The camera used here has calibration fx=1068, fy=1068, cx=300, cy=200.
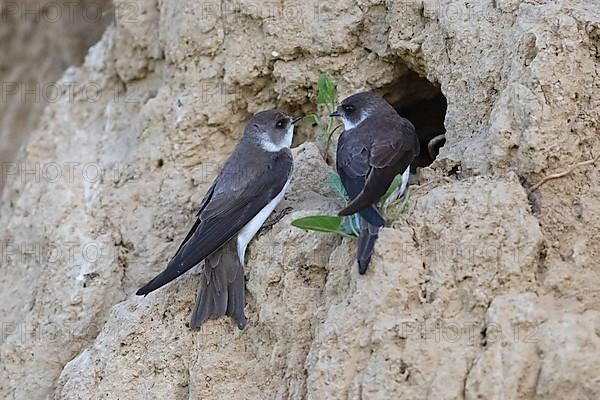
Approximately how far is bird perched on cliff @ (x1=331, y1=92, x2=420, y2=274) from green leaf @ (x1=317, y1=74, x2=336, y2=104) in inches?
2.8

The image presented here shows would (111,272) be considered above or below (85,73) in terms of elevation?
below

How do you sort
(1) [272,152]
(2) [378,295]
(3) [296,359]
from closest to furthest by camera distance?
(2) [378,295] < (3) [296,359] < (1) [272,152]

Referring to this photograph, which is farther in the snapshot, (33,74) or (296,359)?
(33,74)

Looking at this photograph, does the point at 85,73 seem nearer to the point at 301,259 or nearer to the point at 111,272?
the point at 111,272

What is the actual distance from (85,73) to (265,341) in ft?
6.32

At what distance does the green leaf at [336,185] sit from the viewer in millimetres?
3702

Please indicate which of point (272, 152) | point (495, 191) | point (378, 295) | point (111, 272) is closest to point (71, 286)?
point (111, 272)

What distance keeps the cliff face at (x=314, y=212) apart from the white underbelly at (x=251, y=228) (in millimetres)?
58

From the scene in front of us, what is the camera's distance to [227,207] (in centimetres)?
391

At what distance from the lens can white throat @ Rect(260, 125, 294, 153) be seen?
418cm

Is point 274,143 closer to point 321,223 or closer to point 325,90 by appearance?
point 325,90

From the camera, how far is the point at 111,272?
4.18 meters

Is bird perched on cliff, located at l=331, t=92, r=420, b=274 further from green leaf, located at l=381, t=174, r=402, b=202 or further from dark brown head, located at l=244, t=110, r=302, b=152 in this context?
dark brown head, located at l=244, t=110, r=302, b=152

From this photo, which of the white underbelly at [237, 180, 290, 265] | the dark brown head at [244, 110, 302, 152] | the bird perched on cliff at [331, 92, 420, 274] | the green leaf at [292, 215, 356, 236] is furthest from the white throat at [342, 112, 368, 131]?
the green leaf at [292, 215, 356, 236]
